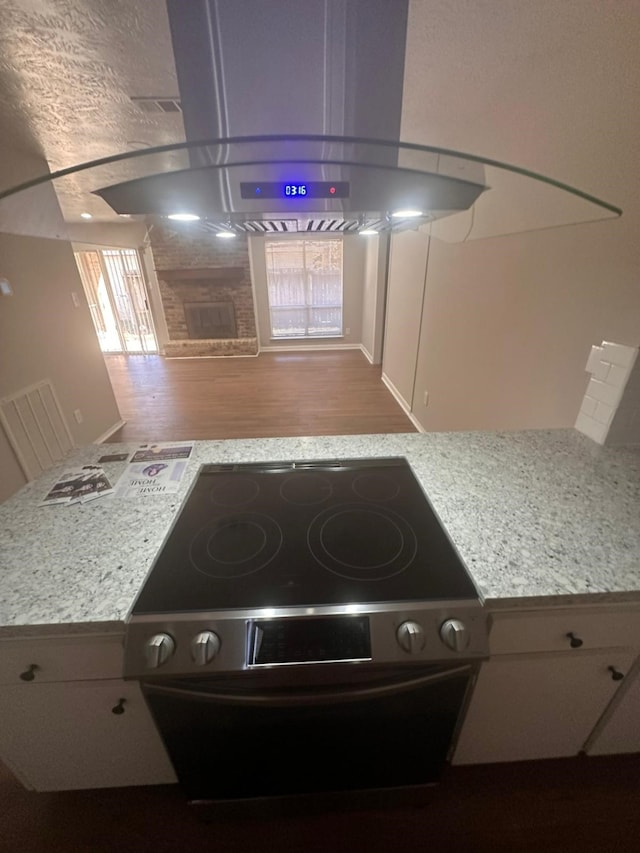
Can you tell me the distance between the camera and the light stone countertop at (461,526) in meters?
0.70

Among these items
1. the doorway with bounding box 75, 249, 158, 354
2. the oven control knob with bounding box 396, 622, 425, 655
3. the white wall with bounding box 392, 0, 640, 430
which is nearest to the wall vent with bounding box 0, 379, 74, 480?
the oven control knob with bounding box 396, 622, 425, 655

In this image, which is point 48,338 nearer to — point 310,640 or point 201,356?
point 310,640

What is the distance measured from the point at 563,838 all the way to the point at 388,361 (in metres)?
4.15

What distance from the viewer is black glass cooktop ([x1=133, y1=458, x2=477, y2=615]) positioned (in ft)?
2.37

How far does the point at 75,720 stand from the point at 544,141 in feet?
7.46

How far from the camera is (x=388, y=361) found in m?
4.60

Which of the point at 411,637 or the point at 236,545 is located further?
the point at 236,545

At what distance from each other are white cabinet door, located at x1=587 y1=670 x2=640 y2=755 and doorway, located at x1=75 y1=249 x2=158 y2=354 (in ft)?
23.1

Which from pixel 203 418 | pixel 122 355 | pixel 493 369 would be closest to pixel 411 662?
pixel 493 369

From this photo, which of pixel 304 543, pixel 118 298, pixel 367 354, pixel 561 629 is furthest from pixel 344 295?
pixel 561 629

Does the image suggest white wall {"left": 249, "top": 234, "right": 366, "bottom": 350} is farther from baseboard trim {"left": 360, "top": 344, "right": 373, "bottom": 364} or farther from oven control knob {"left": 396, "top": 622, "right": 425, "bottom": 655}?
oven control knob {"left": 396, "top": 622, "right": 425, "bottom": 655}

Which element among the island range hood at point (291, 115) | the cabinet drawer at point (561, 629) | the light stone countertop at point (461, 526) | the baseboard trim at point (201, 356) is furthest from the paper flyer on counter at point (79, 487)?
the baseboard trim at point (201, 356)

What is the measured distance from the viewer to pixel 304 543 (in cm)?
86

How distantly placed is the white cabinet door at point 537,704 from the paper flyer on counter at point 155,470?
977mm
